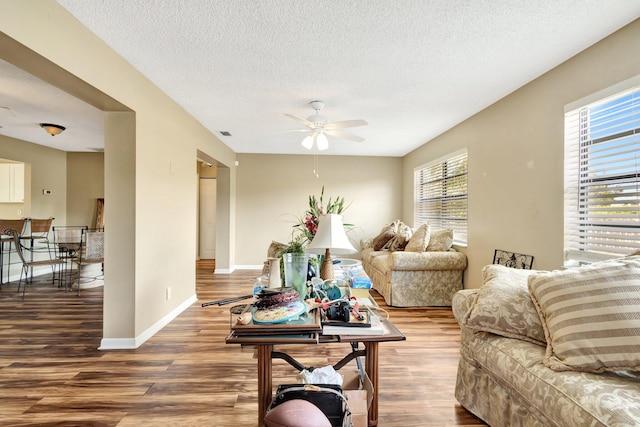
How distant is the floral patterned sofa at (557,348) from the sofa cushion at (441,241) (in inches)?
101

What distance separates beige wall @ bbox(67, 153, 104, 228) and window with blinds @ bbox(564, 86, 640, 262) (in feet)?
25.5

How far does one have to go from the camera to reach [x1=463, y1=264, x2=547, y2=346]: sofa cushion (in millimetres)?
1565

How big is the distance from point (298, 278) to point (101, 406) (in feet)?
5.01

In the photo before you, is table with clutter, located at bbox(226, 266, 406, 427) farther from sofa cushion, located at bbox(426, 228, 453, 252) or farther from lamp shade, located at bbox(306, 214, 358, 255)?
sofa cushion, located at bbox(426, 228, 453, 252)

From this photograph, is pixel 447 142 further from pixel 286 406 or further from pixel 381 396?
pixel 286 406

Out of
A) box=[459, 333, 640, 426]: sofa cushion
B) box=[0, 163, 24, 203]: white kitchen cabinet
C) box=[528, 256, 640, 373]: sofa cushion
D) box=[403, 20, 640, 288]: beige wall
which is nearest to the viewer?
box=[459, 333, 640, 426]: sofa cushion

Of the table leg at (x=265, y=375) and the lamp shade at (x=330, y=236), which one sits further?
the lamp shade at (x=330, y=236)

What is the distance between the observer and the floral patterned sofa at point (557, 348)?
115cm

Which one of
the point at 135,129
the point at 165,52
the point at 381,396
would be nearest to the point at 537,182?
the point at 381,396

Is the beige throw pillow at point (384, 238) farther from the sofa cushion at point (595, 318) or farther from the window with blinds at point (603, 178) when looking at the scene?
the sofa cushion at point (595, 318)

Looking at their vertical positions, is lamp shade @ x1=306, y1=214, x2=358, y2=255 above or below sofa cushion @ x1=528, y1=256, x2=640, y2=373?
above

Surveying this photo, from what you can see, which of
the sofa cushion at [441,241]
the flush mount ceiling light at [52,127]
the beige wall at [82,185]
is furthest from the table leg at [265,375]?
the beige wall at [82,185]

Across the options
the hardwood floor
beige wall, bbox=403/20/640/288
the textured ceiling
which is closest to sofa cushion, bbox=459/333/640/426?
the hardwood floor

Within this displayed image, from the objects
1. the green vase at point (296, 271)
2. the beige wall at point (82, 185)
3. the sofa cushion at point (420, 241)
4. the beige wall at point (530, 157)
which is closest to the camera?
the green vase at point (296, 271)
